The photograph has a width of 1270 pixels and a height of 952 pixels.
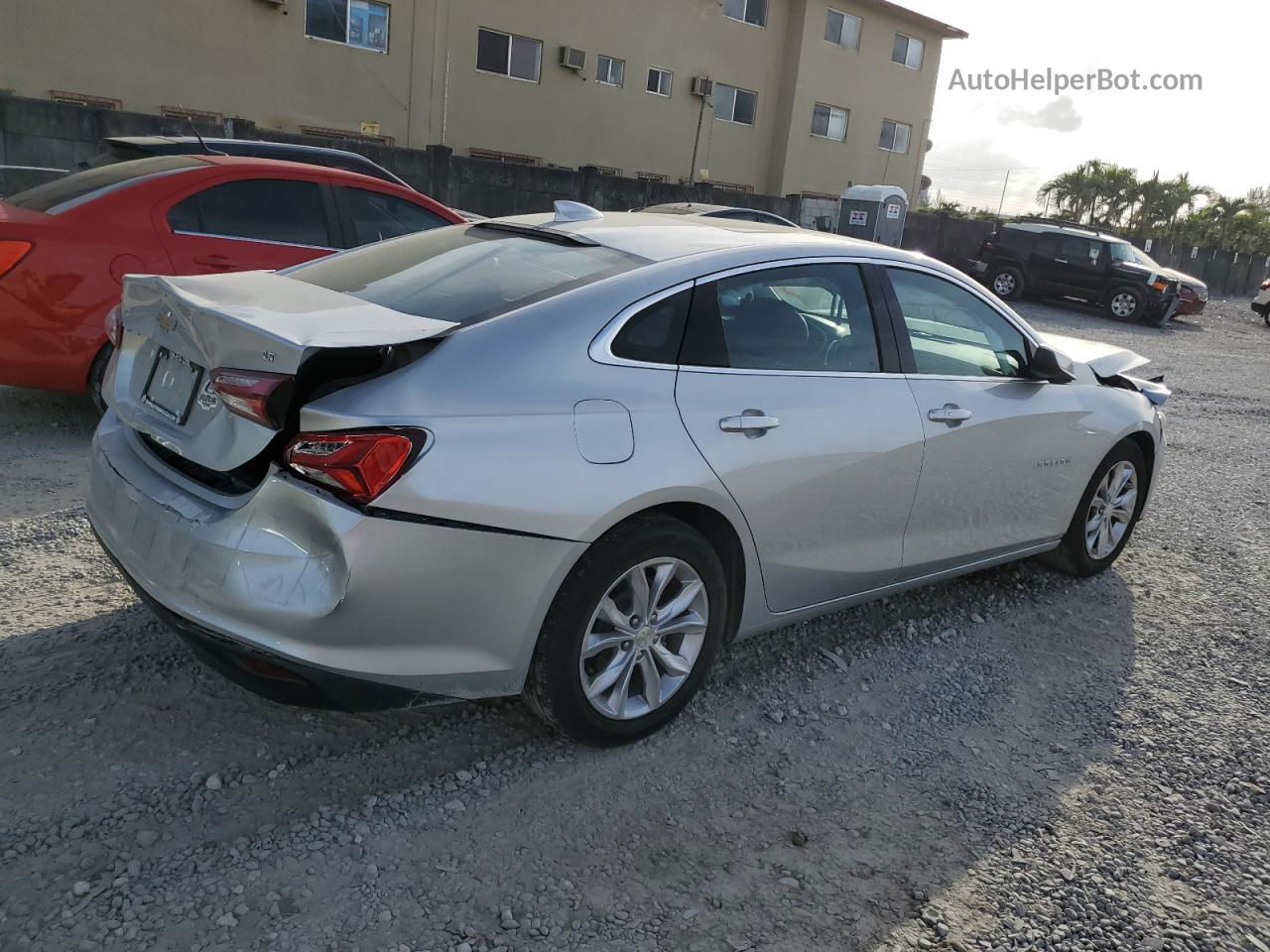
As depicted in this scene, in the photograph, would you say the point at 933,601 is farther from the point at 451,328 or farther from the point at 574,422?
the point at 451,328

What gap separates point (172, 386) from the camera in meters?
3.01

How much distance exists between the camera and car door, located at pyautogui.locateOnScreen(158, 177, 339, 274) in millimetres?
5863

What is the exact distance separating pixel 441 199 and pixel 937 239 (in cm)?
1457

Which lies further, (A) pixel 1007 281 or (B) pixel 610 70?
(B) pixel 610 70

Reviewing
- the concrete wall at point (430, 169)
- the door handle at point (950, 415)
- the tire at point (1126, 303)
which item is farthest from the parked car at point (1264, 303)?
the door handle at point (950, 415)

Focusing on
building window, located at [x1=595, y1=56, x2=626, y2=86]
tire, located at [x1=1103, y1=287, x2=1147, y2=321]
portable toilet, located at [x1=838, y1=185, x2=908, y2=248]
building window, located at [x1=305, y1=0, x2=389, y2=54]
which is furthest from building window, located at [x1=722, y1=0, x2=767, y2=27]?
tire, located at [x1=1103, y1=287, x2=1147, y2=321]

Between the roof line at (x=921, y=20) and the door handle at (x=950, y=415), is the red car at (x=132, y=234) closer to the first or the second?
the door handle at (x=950, y=415)

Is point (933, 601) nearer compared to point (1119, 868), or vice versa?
point (1119, 868)

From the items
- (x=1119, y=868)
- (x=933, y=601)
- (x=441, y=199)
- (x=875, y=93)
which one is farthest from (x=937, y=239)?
(x=1119, y=868)

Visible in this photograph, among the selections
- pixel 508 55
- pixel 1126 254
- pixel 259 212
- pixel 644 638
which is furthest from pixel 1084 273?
pixel 644 638

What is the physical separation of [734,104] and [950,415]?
26.1 m

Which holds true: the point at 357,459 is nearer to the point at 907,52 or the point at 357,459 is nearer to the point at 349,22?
the point at 349,22

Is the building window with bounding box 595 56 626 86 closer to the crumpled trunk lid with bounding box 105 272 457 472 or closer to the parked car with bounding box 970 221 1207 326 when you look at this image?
the parked car with bounding box 970 221 1207 326

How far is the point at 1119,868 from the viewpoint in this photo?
2914 mm
